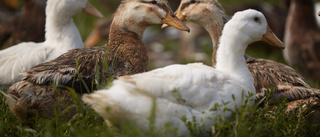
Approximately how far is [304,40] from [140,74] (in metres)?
5.63

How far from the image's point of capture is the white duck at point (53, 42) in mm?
5313

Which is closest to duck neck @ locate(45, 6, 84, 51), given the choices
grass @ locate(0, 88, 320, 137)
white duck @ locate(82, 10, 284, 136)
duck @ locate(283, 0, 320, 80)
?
grass @ locate(0, 88, 320, 137)

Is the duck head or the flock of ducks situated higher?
the duck head

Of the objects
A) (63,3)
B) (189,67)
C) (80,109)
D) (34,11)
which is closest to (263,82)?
(189,67)

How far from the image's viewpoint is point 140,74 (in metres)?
3.66

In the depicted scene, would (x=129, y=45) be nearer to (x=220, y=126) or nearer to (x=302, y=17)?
(x=220, y=126)

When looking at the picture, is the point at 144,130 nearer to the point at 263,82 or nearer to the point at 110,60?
the point at 110,60

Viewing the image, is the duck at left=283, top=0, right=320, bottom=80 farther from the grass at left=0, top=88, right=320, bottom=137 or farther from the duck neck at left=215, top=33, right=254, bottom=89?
the duck neck at left=215, top=33, right=254, bottom=89

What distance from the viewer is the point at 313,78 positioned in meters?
8.34

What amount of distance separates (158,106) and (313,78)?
18.5ft

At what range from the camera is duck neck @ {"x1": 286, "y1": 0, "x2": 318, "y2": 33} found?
28.1ft

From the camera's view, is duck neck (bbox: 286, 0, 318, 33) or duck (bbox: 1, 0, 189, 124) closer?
duck (bbox: 1, 0, 189, 124)

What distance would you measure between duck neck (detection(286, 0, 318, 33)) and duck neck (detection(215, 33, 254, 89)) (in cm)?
491

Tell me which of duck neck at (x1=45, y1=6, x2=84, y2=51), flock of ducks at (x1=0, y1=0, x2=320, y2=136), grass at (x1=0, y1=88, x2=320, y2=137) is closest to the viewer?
grass at (x1=0, y1=88, x2=320, y2=137)
